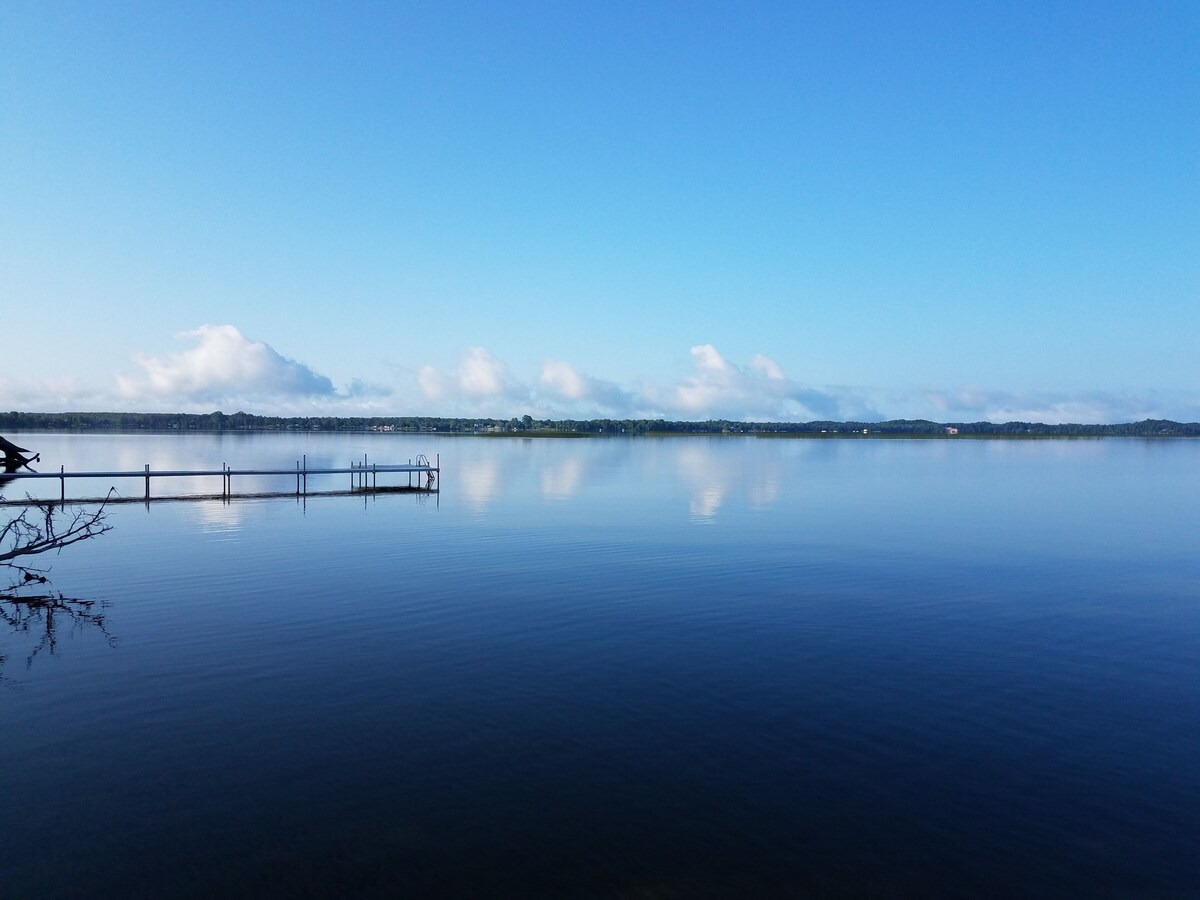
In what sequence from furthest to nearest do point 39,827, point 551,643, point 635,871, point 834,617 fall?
point 834,617 < point 551,643 < point 39,827 < point 635,871

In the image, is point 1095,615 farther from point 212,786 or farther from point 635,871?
point 212,786

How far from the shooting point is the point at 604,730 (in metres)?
11.8

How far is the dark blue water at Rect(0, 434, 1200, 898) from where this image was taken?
841cm

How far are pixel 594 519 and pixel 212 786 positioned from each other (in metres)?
29.4

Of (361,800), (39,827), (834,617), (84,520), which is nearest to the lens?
(39,827)

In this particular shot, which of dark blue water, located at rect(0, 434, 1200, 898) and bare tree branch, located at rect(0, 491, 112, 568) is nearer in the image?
dark blue water, located at rect(0, 434, 1200, 898)

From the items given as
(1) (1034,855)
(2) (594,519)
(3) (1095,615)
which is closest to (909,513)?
(2) (594,519)

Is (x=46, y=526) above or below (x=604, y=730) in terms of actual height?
above

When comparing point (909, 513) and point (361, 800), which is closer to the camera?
point (361, 800)

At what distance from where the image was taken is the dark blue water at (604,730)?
8406 millimetres

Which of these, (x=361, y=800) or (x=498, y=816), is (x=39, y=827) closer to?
(x=361, y=800)

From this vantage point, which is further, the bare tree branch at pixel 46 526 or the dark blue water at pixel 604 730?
the bare tree branch at pixel 46 526

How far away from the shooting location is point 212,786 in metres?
9.91

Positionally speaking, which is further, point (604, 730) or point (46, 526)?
point (46, 526)
